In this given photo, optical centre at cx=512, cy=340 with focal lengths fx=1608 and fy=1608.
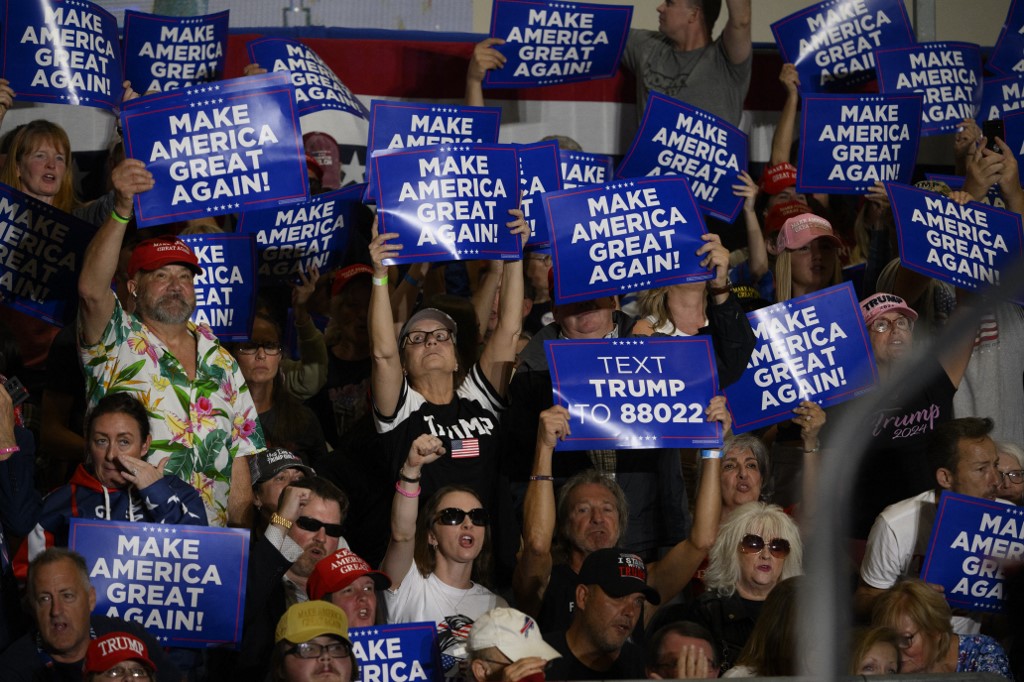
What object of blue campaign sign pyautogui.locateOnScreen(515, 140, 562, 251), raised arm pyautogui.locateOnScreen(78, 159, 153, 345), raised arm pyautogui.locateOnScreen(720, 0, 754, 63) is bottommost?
raised arm pyautogui.locateOnScreen(78, 159, 153, 345)

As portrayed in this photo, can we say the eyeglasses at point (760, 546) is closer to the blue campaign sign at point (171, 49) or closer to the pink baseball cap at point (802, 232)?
the pink baseball cap at point (802, 232)

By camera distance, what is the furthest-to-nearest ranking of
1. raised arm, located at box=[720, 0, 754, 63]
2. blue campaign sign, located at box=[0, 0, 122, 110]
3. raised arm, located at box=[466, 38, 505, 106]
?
raised arm, located at box=[720, 0, 754, 63] → raised arm, located at box=[466, 38, 505, 106] → blue campaign sign, located at box=[0, 0, 122, 110]

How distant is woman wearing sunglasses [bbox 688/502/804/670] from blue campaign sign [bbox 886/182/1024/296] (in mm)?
1713

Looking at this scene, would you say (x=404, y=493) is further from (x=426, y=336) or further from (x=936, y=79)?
(x=936, y=79)

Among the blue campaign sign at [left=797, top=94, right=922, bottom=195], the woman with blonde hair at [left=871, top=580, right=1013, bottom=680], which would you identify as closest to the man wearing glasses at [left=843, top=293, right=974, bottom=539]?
the woman with blonde hair at [left=871, top=580, right=1013, bottom=680]

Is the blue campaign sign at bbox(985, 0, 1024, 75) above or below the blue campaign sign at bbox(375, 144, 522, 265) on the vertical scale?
above

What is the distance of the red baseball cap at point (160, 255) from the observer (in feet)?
20.2

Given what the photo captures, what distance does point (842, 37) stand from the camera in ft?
30.1

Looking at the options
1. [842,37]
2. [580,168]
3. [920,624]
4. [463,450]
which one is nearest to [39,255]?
[463,450]

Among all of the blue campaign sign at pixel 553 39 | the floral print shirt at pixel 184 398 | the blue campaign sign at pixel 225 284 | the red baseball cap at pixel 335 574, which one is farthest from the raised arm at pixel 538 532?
the blue campaign sign at pixel 553 39

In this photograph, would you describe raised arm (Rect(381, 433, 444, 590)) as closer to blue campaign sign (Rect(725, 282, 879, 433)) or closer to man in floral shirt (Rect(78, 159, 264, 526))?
man in floral shirt (Rect(78, 159, 264, 526))

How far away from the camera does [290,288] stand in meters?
7.84

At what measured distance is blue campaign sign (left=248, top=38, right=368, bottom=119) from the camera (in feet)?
27.0

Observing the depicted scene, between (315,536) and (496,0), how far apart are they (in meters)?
3.69
